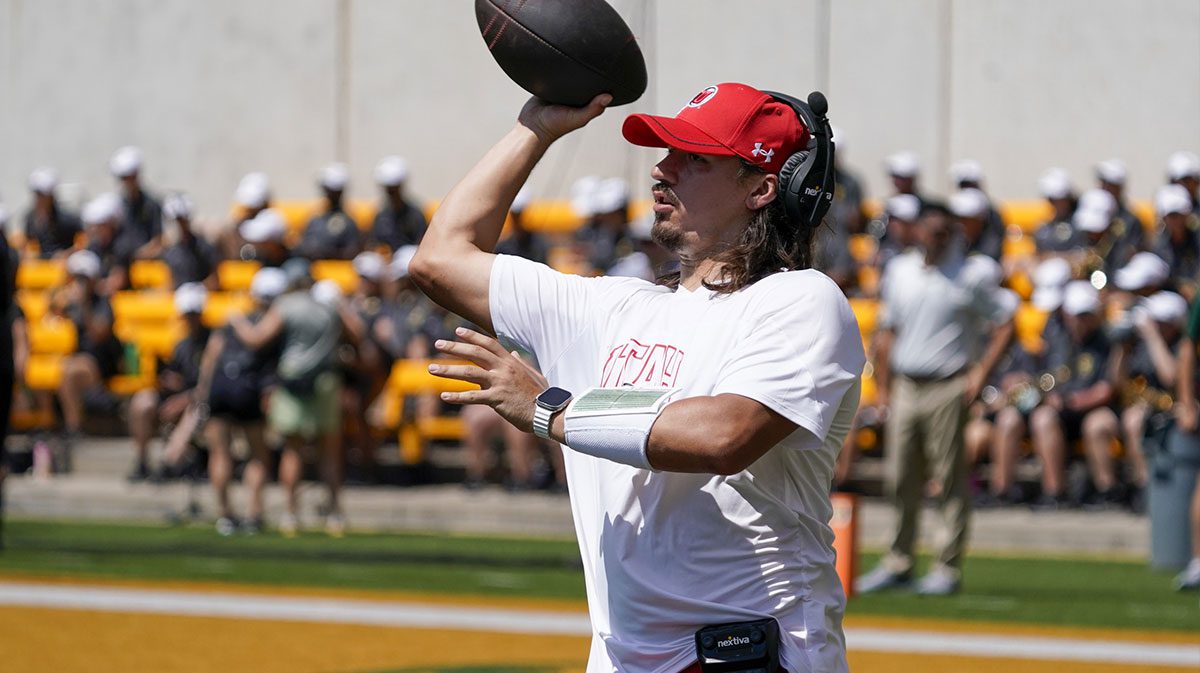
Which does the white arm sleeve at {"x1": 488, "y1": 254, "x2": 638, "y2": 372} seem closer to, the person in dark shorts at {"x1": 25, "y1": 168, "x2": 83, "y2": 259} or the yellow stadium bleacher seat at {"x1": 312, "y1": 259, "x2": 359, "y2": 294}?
the yellow stadium bleacher seat at {"x1": 312, "y1": 259, "x2": 359, "y2": 294}

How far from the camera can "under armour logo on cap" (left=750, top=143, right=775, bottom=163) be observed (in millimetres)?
3340

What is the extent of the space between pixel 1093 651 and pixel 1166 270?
18.2ft

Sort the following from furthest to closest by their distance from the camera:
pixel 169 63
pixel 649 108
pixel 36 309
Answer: pixel 169 63 → pixel 36 309 → pixel 649 108

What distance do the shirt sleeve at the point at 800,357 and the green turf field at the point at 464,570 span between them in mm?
6477

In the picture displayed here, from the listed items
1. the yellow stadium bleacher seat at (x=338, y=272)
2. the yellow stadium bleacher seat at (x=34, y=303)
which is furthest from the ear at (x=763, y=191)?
the yellow stadium bleacher seat at (x=34, y=303)

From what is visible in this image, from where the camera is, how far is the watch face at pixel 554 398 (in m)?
3.24

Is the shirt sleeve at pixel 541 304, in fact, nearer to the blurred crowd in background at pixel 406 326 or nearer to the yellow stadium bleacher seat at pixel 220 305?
the blurred crowd in background at pixel 406 326

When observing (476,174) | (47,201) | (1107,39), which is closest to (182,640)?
(476,174)

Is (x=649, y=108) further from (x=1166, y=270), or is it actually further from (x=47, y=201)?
(x=47, y=201)

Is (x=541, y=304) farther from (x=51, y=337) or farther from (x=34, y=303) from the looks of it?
(x=34, y=303)

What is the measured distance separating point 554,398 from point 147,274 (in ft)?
52.4

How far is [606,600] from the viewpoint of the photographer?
3344mm

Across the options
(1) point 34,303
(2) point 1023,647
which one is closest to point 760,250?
(2) point 1023,647

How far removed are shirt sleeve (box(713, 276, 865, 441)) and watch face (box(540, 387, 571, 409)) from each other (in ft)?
0.90
